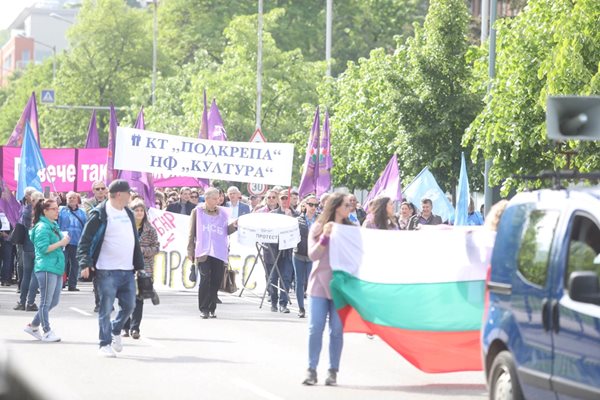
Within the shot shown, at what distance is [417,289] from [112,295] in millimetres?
3249

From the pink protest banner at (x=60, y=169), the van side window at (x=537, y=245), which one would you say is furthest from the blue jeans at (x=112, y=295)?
the pink protest banner at (x=60, y=169)

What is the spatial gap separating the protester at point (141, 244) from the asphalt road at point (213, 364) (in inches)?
7.6

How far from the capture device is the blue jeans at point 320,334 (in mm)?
11836

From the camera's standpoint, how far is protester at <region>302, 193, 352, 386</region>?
1188 cm

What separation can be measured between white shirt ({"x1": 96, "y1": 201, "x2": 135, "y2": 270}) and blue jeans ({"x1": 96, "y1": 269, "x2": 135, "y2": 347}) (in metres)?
0.08

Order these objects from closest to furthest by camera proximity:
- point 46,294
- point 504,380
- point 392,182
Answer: point 504,380 → point 46,294 → point 392,182

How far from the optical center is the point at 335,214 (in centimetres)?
1210

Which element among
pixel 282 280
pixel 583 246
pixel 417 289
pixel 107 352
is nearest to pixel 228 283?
pixel 282 280

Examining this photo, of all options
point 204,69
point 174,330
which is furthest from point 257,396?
point 204,69

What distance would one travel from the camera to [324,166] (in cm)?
3428

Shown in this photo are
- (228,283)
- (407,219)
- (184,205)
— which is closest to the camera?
(228,283)

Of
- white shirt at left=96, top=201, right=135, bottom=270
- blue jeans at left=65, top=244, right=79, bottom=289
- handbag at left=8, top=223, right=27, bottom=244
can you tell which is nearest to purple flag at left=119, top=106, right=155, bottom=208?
blue jeans at left=65, top=244, right=79, bottom=289

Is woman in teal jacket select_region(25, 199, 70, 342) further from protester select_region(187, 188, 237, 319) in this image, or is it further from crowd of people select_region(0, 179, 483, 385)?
protester select_region(187, 188, 237, 319)

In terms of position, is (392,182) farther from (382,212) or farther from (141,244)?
(382,212)
